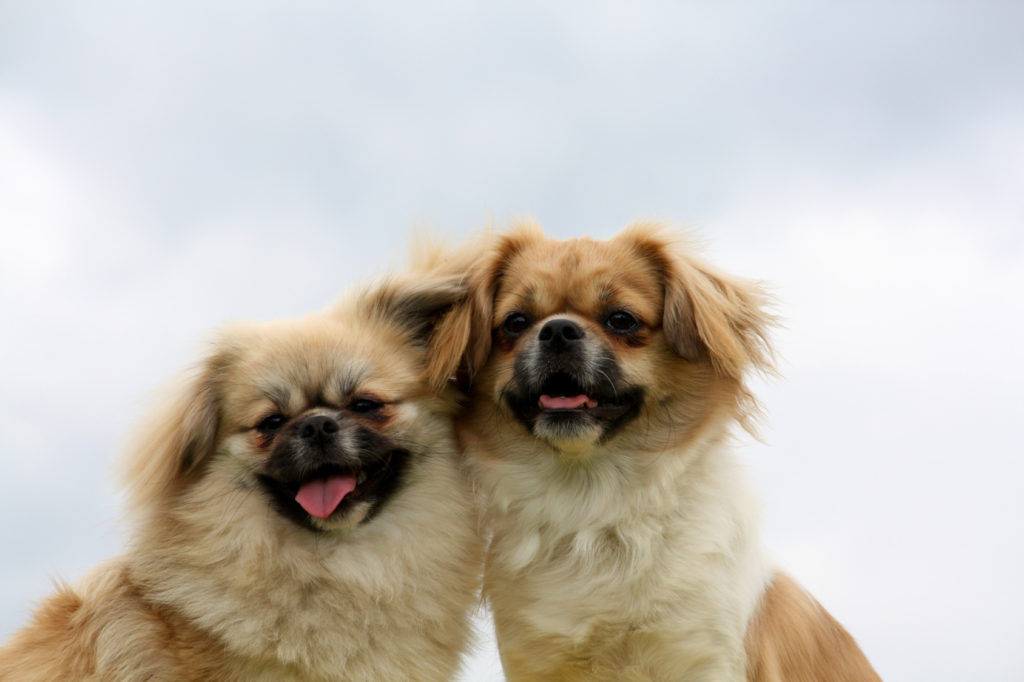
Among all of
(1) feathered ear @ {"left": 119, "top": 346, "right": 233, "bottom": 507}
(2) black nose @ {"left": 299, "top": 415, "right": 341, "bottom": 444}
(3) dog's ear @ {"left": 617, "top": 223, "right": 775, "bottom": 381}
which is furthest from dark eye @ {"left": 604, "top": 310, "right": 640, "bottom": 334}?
(1) feathered ear @ {"left": 119, "top": 346, "right": 233, "bottom": 507}

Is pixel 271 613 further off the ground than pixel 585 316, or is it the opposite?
pixel 585 316

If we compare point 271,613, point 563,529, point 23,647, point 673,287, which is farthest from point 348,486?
point 673,287

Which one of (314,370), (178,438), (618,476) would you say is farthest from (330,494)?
(618,476)

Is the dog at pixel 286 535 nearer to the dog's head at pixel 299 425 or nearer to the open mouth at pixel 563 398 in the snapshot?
the dog's head at pixel 299 425

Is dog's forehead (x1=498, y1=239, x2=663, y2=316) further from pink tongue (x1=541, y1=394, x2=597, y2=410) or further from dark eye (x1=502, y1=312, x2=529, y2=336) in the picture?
pink tongue (x1=541, y1=394, x2=597, y2=410)

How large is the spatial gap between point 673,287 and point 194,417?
2.24 metres

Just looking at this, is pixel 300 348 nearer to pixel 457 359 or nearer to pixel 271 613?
pixel 457 359

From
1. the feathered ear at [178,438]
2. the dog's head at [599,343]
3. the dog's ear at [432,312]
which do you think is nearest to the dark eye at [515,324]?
the dog's head at [599,343]

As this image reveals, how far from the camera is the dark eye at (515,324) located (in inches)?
189

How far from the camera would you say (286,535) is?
4426 mm

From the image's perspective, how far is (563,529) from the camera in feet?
15.5

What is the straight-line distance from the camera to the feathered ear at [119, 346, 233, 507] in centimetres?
461

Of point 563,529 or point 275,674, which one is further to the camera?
point 563,529

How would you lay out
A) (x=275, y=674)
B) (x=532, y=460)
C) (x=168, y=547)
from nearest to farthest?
(x=275, y=674) < (x=168, y=547) < (x=532, y=460)
